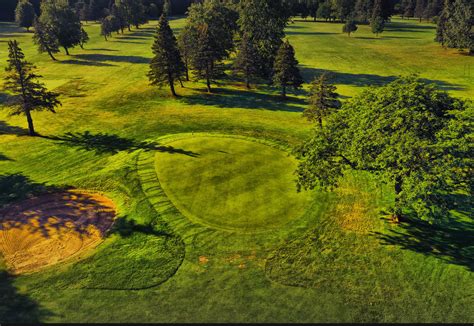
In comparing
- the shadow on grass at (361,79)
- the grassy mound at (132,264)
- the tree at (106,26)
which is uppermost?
the tree at (106,26)

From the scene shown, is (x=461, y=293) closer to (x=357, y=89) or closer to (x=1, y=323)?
(x=1, y=323)

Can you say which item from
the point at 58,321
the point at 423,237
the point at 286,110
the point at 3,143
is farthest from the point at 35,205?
the point at 286,110

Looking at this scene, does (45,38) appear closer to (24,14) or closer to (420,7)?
(24,14)

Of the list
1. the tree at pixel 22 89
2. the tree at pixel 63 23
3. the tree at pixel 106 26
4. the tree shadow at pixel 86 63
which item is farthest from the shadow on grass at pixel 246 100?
the tree at pixel 106 26

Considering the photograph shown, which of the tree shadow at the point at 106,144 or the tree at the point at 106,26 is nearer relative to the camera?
the tree shadow at the point at 106,144

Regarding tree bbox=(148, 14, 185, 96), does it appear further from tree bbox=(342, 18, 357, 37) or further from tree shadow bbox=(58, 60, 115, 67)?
tree bbox=(342, 18, 357, 37)

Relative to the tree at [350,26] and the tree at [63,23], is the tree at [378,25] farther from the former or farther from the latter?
the tree at [63,23]

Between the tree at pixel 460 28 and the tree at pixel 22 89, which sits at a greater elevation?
the tree at pixel 460 28
